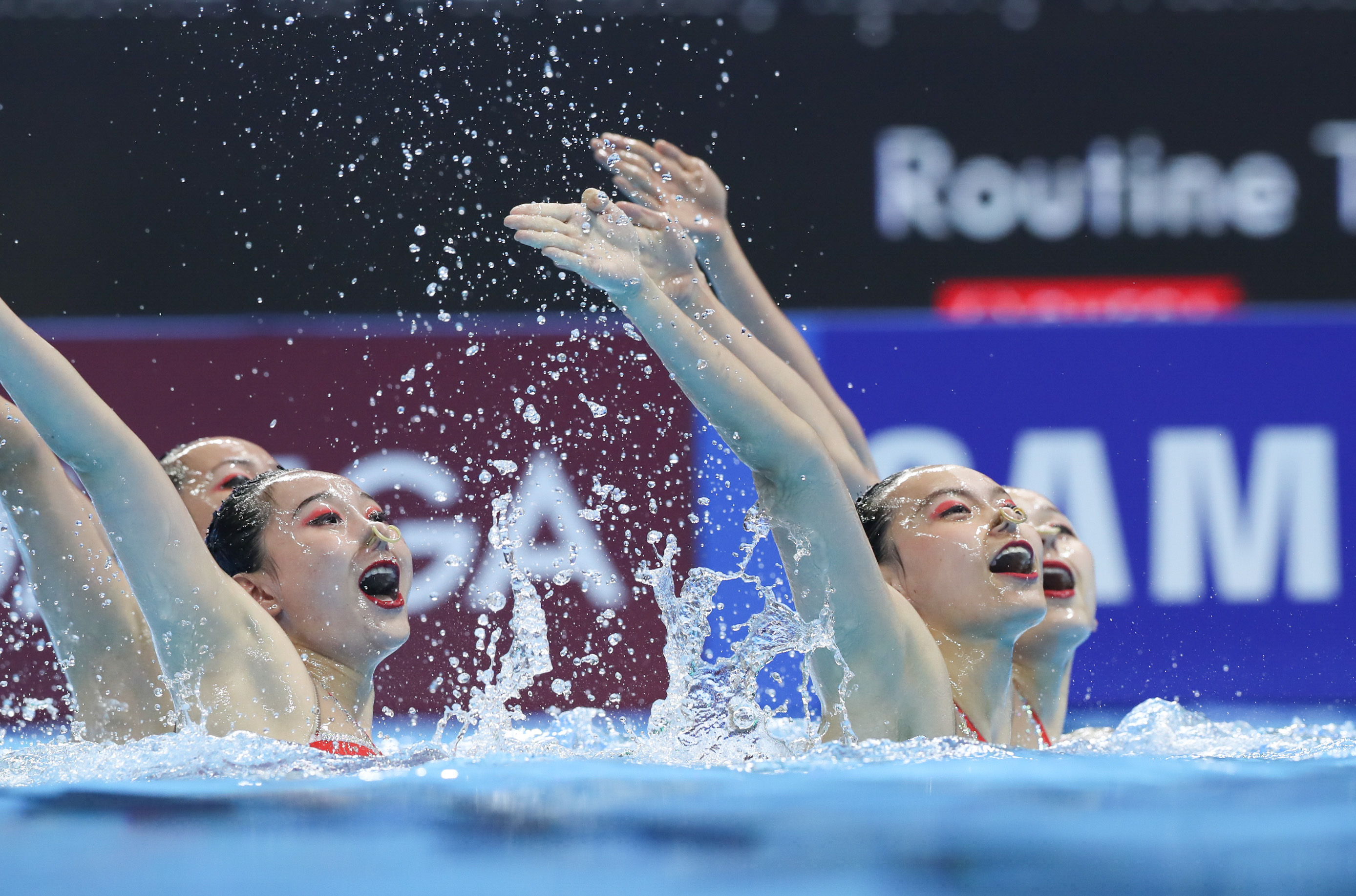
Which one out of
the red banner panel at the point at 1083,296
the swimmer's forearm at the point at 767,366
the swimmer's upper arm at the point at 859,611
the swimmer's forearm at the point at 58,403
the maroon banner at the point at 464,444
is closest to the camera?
the swimmer's forearm at the point at 58,403

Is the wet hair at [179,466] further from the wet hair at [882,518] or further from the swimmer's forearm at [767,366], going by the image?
the wet hair at [882,518]

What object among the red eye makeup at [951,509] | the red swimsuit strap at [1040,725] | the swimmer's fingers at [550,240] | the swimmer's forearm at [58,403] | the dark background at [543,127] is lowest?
the red swimsuit strap at [1040,725]

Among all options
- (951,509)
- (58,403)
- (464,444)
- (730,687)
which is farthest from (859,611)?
(464,444)

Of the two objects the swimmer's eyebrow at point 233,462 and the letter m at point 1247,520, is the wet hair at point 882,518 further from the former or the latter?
the letter m at point 1247,520

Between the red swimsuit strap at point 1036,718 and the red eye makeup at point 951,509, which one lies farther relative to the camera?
the red swimsuit strap at point 1036,718

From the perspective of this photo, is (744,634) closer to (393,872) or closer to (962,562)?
(962,562)

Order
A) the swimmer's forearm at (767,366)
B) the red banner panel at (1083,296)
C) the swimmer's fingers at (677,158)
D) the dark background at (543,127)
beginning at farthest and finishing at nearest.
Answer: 1. the red banner panel at (1083,296)
2. the dark background at (543,127)
3. the swimmer's fingers at (677,158)
4. the swimmer's forearm at (767,366)

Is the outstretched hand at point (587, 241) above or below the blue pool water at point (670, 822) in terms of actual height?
above

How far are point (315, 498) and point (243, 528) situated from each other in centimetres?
13

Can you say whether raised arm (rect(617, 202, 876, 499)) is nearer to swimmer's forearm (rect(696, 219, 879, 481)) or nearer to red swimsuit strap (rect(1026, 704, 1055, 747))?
swimmer's forearm (rect(696, 219, 879, 481))

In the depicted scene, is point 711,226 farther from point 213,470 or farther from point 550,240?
point 213,470

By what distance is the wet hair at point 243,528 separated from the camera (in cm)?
260

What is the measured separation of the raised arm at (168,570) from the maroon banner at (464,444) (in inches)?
74.6

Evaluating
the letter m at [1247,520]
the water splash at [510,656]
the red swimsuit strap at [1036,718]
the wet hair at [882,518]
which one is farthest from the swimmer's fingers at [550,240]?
the letter m at [1247,520]
